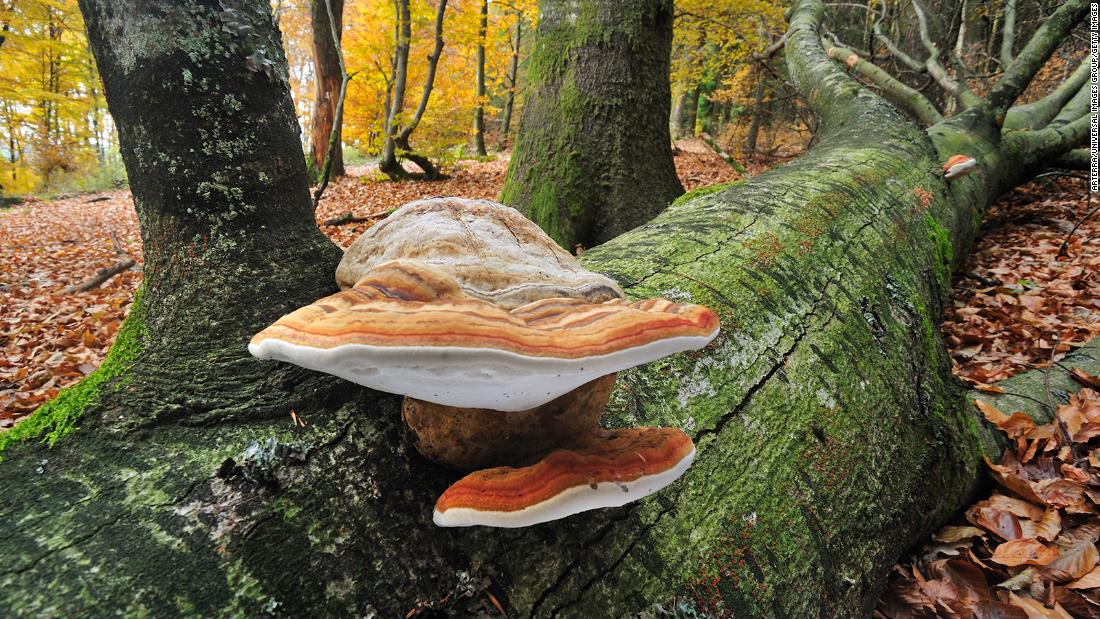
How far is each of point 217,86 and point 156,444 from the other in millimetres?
980

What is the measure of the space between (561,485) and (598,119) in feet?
14.3

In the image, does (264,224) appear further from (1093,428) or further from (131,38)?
(1093,428)

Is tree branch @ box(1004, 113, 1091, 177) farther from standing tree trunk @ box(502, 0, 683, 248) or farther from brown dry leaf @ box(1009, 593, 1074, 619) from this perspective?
brown dry leaf @ box(1009, 593, 1074, 619)

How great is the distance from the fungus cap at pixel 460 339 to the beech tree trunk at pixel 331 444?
1.45 ft

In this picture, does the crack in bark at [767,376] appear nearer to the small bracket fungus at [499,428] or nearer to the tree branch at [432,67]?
the small bracket fungus at [499,428]

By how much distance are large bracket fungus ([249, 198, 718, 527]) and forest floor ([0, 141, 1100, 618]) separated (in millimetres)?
1610

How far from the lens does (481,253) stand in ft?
3.94

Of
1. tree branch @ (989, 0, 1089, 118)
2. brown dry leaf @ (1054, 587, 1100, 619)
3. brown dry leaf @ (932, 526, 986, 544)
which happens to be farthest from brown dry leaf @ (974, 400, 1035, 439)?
tree branch @ (989, 0, 1089, 118)

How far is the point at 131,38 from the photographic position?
4.67ft

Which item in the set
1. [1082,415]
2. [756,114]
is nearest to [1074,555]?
[1082,415]

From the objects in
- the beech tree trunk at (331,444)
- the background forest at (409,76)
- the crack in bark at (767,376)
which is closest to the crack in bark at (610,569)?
the beech tree trunk at (331,444)

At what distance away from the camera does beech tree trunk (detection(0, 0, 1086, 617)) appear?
1.04 meters

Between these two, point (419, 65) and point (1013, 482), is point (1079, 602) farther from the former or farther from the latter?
point (419, 65)

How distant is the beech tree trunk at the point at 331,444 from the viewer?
104 centimetres
